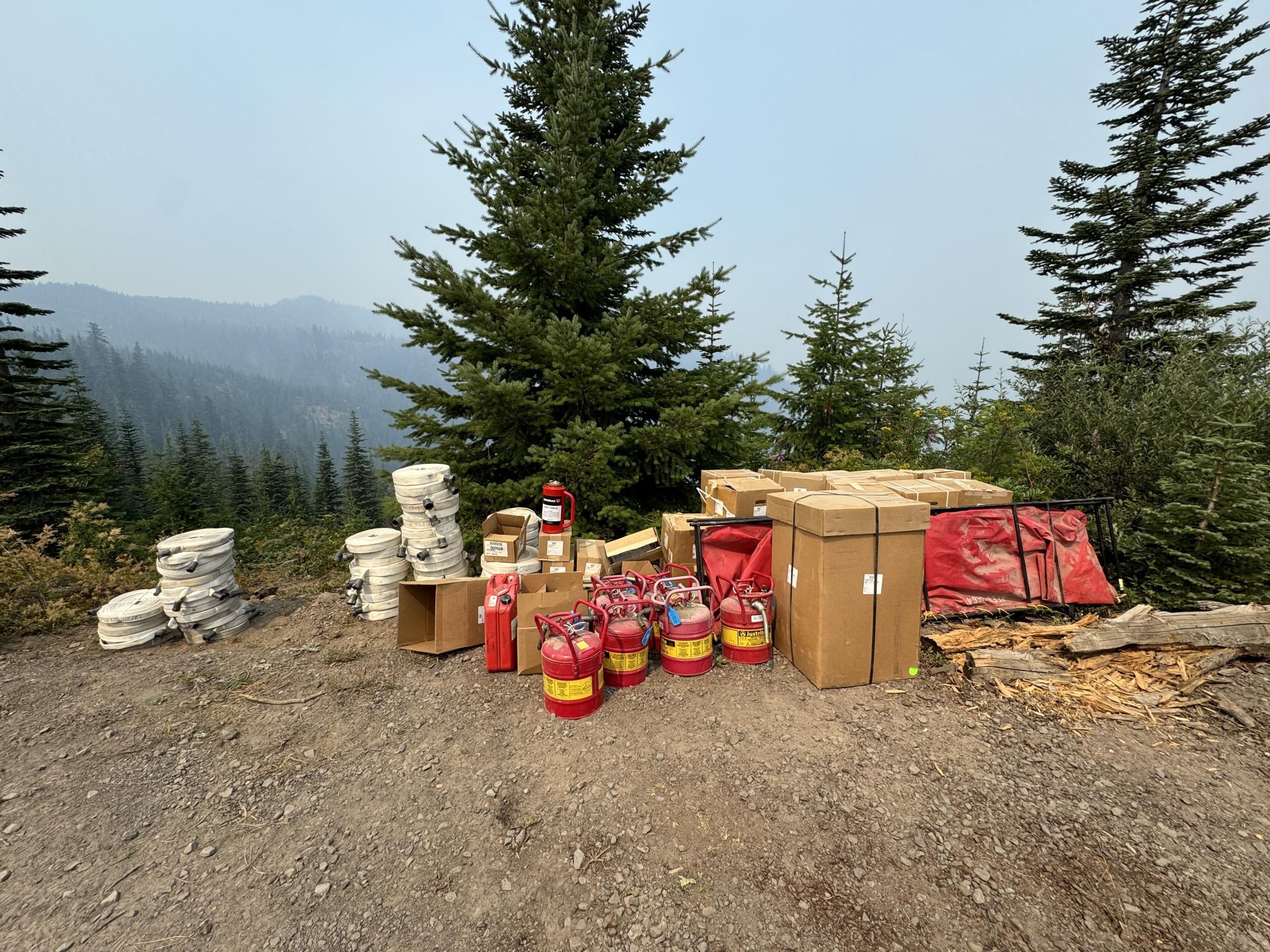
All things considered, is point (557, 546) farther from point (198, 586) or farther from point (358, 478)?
point (358, 478)

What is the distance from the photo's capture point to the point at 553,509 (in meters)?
5.66

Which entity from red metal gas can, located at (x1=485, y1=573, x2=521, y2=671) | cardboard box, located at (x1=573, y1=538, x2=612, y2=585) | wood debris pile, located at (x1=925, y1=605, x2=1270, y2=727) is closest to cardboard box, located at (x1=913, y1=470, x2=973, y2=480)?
wood debris pile, located at (x1=925, y1=605, x2=1270, y2=727)

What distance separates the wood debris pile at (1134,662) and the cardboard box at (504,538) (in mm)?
4549

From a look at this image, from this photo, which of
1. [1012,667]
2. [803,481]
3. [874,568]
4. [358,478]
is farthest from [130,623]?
[358,478]

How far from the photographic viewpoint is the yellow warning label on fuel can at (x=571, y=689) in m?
3.68

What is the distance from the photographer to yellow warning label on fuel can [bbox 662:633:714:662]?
13.9ft

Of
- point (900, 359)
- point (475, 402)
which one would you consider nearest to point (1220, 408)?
point (900, 359)

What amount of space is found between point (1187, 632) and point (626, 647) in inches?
202

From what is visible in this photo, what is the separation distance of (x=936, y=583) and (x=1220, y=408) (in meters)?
4.34

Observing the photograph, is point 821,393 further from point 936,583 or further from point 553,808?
point 553,808

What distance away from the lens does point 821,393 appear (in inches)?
435

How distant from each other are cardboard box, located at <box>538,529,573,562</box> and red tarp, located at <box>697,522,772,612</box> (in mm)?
1539

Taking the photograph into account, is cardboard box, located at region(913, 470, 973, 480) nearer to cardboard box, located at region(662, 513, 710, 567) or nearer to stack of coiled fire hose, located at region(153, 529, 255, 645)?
cardboard box, located at region(662, 513, 710, 567)

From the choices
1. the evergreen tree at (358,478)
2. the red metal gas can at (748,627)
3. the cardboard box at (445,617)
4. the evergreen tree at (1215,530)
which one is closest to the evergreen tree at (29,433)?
the cardboard box at (445,617)
